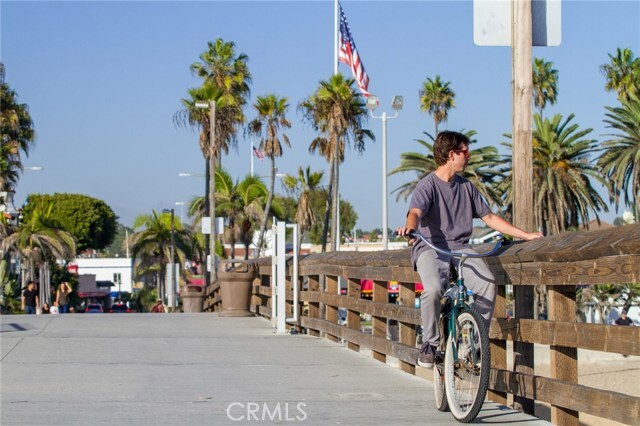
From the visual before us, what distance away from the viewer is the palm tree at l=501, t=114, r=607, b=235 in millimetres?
49812

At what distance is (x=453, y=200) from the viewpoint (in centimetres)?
713

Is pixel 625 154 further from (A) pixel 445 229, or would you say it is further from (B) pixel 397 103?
(A) pixel 445 229

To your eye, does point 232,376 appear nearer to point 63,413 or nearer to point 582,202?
point 63,413

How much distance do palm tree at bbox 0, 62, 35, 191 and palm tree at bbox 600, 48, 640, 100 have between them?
1404 inches

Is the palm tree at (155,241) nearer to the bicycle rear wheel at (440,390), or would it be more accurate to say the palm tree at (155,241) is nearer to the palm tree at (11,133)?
the palm tree at (11,133)

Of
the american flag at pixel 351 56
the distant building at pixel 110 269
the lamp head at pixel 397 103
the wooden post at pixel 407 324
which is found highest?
the american flag at pixel 351 56

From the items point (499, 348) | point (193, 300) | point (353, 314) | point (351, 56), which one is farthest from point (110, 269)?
point (499, 348)

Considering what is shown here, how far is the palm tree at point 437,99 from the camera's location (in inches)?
2871

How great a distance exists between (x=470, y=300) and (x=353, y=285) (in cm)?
471

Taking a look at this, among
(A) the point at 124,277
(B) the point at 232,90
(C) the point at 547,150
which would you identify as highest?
(B) the point at 232,90

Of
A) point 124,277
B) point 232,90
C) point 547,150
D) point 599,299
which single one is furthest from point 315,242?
point 599,299

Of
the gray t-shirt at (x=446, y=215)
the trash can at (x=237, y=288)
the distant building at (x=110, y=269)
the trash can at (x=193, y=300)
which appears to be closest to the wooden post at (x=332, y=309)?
the trash can at (x=237, y=288)

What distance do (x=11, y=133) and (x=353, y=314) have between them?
49.9 metres

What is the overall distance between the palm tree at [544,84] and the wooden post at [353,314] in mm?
66122
